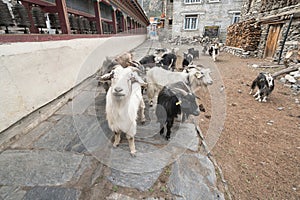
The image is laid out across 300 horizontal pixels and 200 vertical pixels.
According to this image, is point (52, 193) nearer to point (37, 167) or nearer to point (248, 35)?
point (37, 167)

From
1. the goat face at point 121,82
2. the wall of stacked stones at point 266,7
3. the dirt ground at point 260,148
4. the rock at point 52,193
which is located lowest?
the dirt ground at point 260,148

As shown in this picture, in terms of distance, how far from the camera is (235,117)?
393cm

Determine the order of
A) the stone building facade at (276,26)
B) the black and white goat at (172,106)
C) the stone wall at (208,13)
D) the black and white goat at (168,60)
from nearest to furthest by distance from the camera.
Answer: the black and white goat at (172,106) < the black and white goat at (168,60) < the stone building facade at (276,26) < the stone wall at (208,13)

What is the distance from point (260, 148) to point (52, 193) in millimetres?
3451

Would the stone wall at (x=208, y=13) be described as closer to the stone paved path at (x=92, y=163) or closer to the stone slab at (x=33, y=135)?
the stone paved path at (x=92, y=163)

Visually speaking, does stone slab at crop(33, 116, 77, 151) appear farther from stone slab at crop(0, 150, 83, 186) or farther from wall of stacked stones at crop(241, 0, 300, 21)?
wall of stacked stones at crop(241, 0, 300, 21)

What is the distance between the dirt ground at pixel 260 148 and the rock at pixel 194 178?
280mm

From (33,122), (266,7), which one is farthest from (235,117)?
(266,7)

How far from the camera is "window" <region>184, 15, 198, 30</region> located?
25.5 m

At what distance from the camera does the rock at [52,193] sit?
1665 mm

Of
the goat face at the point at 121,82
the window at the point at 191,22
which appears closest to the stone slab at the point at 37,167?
the goat face at the point at 121,82

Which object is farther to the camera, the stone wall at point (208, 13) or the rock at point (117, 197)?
the stone wall at point (208, 13)

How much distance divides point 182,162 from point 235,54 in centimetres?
1616

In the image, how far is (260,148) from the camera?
280 centimetres
